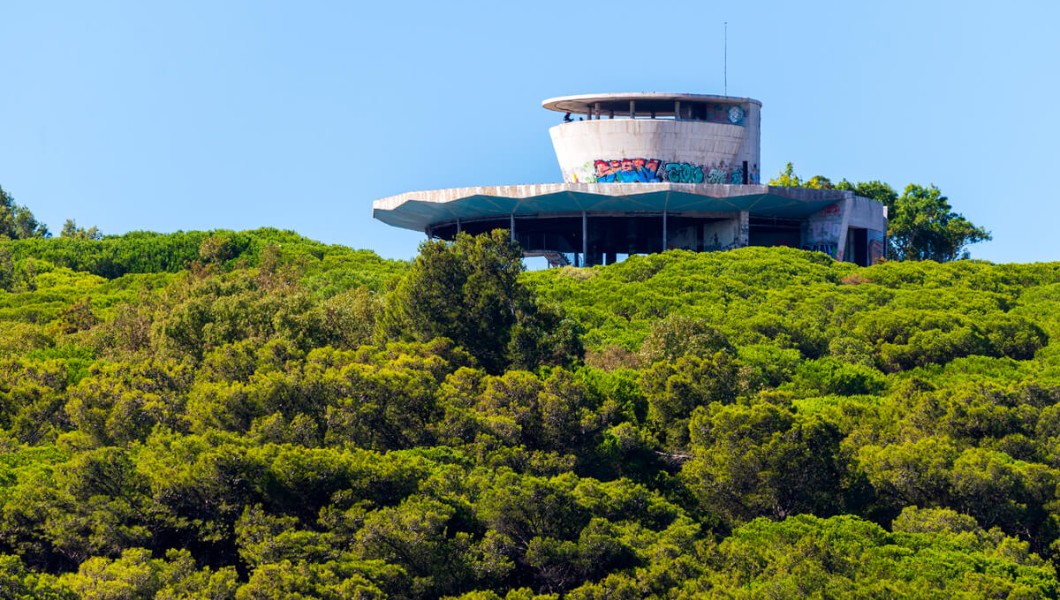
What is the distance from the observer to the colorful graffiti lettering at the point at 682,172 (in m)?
87.9

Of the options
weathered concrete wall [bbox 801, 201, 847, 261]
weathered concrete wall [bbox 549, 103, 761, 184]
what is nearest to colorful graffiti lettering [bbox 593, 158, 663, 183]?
weathered concrete wall [bbox 549, 103, 761, 184]

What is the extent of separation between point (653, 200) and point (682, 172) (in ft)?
16.4

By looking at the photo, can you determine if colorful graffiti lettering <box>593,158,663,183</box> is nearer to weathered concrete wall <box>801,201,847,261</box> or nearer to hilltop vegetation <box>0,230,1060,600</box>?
weathered concrete wall <box>801,201,847,261</box>

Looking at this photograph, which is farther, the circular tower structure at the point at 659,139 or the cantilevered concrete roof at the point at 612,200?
the circular tower structure at the point at 659,139

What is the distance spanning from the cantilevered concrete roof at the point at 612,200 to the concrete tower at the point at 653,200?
6 centimetres

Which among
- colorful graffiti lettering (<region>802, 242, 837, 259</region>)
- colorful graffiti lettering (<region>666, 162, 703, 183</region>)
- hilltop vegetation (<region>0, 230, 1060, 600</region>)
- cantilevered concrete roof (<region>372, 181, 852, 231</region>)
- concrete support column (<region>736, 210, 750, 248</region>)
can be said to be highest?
colorful graffiti lettering (<region>666, 162, 703, 183</region>)

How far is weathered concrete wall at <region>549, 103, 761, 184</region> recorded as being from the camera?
288 ft

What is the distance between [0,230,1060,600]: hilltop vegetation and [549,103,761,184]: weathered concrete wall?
19094 mm

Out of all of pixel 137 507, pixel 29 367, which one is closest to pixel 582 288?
pixel 29 367

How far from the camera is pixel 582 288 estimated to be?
253ft

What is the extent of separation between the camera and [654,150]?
87.8 meters

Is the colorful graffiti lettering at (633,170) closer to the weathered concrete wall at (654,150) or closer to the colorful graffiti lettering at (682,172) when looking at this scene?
the weathered concrete wall at (654,150)

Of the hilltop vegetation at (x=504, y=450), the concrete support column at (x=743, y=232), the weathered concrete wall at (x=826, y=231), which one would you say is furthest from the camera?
the weathered concrete wall at (x=826, y=231)

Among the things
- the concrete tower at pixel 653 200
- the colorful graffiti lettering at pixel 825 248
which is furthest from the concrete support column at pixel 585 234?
the colorful graffiti lettering at pixel 825 248
